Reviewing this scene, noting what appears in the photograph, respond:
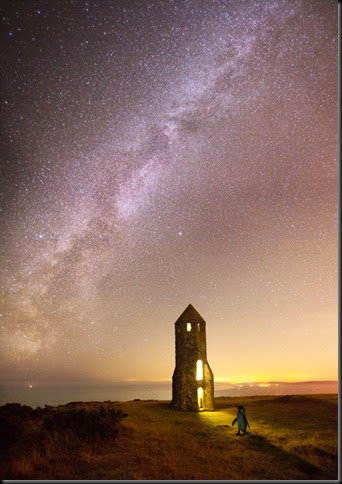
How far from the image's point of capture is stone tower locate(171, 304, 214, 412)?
32344mm

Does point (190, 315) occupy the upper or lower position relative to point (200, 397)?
upper

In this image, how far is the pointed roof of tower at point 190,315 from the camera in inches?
1388

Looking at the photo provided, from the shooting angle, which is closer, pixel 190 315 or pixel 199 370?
pixel 199 370

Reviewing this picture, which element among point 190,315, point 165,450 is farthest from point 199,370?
point 165,450

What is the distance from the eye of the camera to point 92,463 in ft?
43.9

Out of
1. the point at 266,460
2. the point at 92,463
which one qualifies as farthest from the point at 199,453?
the point at 92,463

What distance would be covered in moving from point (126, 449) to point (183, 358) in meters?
18.8

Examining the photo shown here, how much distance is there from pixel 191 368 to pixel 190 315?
5025 millimetres

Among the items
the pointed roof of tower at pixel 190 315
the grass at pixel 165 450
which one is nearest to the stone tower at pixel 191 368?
the pointed roof of tower at pixel 190 315

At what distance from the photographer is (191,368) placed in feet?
110

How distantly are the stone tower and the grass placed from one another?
10.6 meters

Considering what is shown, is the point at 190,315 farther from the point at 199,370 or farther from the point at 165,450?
the point at 165,450

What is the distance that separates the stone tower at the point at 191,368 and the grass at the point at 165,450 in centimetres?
1063

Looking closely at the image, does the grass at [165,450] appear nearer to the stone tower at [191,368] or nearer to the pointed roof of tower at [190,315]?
the stone tower at [191,368]
